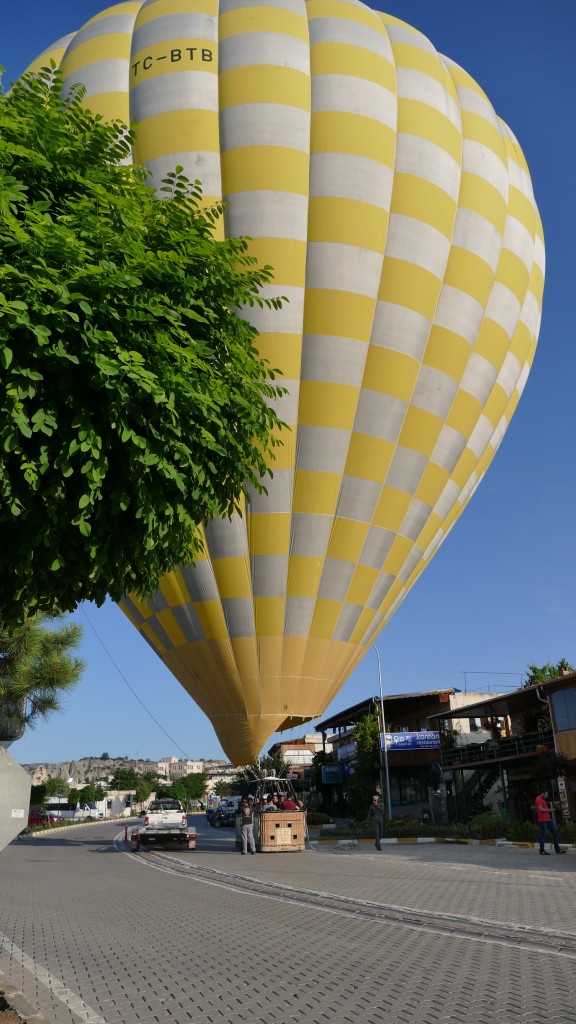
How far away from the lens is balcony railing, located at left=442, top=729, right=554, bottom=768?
33.2 metres

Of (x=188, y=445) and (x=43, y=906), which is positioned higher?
(x=188, y=445)

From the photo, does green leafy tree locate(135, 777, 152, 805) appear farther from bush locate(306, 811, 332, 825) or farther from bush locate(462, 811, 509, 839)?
bush locate(462, 811, 509, 839)

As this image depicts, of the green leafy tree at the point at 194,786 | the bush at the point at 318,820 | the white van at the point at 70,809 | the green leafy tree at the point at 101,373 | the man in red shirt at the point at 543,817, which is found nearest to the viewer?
the green leafy tree at the point at 101,373

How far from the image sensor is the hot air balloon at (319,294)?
64.3 ft

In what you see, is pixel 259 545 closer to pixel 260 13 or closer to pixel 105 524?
pixel 105 524

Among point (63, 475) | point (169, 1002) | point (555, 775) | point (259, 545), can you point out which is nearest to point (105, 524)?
point (63, 475)

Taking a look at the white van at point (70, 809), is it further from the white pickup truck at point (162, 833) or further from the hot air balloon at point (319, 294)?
the hot air balloon at point (319, 294)

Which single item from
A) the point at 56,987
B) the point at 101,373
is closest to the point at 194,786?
the point at 56,987

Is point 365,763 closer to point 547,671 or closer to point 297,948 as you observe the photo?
point 547,671

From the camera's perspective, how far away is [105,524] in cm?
759

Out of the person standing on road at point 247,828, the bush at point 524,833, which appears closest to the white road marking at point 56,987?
the person standing on road at point 247,828

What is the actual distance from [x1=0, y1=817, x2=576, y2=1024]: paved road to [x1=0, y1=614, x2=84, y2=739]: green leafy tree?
12.8 meters

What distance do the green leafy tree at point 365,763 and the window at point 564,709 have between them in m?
16.9

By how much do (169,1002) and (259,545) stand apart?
13.6 metres
